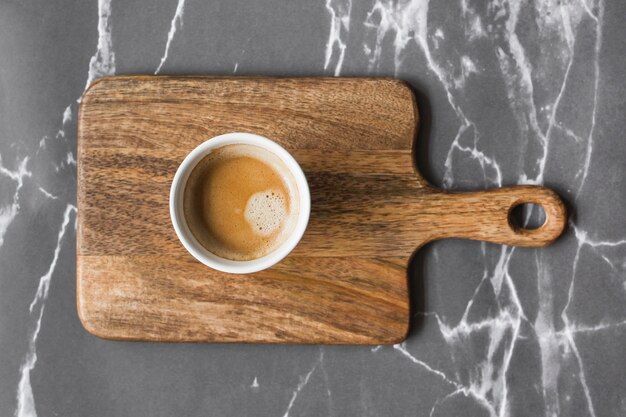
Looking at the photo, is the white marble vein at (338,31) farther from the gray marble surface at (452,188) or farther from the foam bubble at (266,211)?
the foam bubble at (266,211)

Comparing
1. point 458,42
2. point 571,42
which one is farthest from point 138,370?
point 571,42

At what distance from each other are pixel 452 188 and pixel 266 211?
9.4 inches

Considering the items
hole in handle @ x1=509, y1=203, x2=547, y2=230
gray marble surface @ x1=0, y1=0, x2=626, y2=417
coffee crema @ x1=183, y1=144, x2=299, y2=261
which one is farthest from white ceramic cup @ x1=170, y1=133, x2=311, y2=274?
hole in handle @ x1=509, y1=203, x2=547, y2=230

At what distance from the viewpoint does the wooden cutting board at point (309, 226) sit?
2.40ft

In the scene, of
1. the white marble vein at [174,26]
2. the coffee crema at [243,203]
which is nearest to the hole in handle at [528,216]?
the coffee crema at [243,203]

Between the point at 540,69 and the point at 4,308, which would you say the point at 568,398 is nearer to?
the point at 540,69

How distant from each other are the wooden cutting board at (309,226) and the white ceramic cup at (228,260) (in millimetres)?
68

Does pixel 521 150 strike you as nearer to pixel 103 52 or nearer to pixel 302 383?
pixel 302 383

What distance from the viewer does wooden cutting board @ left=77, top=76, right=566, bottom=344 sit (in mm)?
731

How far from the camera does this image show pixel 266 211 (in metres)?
0.71

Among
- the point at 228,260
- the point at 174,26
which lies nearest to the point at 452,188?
the point at 228,260

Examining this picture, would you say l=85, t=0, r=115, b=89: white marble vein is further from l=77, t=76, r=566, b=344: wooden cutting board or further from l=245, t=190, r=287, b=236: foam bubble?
l=245, t=190, r=287, b=236: foam bubble

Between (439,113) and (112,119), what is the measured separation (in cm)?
40

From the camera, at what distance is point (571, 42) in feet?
2.56
